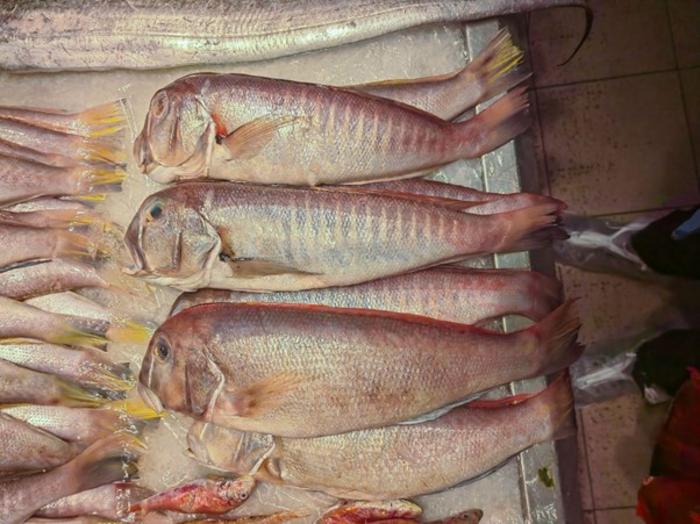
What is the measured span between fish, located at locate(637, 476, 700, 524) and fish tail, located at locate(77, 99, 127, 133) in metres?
2.50

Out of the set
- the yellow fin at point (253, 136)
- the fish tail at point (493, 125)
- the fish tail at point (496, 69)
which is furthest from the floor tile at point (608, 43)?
the yellow fin at point (253, 136)

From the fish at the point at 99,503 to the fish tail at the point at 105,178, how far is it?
110 centimetres

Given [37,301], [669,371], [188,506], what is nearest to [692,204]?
[669,371]

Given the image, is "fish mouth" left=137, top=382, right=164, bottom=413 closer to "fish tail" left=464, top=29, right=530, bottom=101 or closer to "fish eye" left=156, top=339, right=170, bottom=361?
"fish eye" left=156, top=339, right=170, bottom=361

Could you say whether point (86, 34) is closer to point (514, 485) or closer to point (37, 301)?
point (37, 301)

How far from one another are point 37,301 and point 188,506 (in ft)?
3.07

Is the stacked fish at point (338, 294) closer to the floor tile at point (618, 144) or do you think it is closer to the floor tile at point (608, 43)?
the floor tile at point (618, 144)

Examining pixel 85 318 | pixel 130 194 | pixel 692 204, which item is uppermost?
pixel 130 194

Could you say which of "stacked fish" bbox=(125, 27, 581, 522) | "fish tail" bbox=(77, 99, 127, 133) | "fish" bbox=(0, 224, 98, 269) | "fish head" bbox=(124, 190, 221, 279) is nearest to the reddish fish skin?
"stacked fish" bbox=(125, 27, 581, 522)

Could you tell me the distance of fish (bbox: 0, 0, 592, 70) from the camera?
253 cm

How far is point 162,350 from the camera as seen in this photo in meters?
2.02

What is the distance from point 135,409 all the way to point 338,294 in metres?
0.92

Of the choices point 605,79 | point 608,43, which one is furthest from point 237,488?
point 608,43

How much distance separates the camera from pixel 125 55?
266 cm
